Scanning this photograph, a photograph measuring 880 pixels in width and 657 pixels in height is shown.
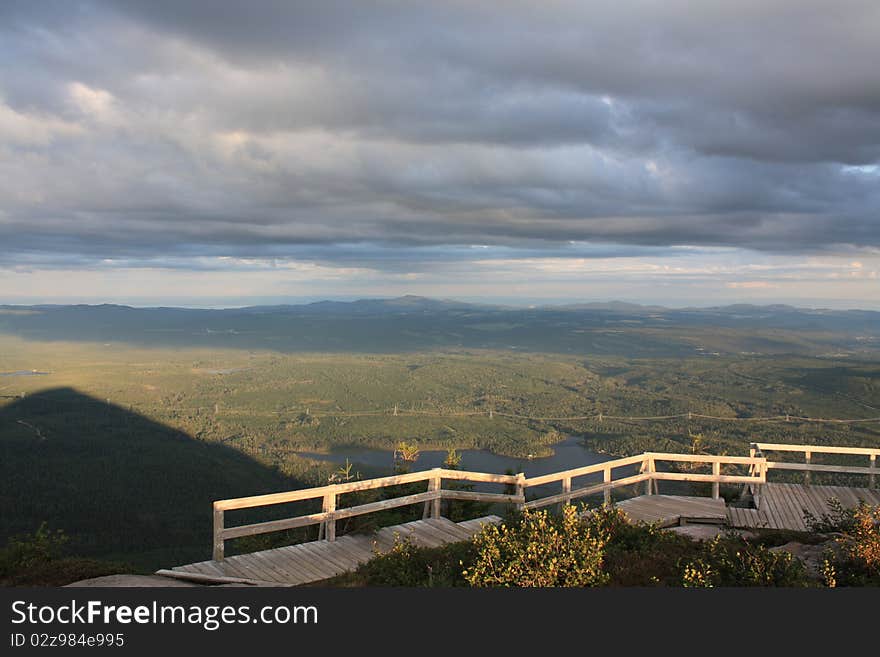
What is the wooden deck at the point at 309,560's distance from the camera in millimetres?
7816

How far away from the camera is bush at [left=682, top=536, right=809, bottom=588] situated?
6.02m

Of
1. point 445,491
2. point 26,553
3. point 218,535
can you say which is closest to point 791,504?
point 445,491

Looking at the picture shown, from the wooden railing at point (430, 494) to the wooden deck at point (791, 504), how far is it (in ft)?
1.96

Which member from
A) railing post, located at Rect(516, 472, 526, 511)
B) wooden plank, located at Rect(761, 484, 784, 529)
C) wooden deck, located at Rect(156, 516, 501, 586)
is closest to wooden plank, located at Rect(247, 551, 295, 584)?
wooden deck, located at Rect(156, 516, 501, 586)

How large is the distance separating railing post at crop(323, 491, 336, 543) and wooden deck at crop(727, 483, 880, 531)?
285 inches

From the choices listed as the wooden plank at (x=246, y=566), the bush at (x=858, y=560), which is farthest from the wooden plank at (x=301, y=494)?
the bush at (x=858, y=560)

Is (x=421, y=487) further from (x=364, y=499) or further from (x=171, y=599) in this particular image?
(x=171, y=599)

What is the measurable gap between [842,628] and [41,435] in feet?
451

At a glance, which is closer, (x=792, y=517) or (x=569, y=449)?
(x=792, y=517)

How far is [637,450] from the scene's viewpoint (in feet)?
357

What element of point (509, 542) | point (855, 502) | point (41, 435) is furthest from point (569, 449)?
point (509, 542)

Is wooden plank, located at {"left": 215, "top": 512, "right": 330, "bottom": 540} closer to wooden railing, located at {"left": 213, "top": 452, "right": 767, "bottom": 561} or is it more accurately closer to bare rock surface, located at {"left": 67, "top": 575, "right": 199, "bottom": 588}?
wooden railing, located at {"left": 213, "top": 452, "right": 767, "bottom": 561}

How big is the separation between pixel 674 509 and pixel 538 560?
22.4 ft

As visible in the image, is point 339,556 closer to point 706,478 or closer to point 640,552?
point 640,552
